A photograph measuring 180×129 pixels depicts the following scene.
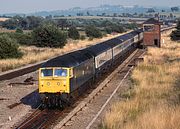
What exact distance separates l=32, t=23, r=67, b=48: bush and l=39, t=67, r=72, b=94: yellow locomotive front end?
49.5 meters

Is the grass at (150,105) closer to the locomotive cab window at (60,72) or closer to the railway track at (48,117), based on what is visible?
the railway track at (48,117)

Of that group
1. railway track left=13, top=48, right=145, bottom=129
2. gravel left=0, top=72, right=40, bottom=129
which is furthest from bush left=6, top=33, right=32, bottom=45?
railway track left=13, top=48, right=145, bottom=129

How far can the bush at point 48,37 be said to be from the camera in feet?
228

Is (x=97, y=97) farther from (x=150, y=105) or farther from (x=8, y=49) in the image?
(x=8, y=49)

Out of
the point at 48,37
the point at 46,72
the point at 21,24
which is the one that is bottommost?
the point at 21,24

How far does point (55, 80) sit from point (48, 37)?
50.8m

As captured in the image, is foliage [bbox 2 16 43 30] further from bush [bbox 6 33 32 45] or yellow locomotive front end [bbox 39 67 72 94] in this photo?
yellow locomotive front end [bbox 39 67 72 94]

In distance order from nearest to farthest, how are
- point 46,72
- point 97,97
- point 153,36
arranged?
1. point 46,72
2. point 97,97
3. point 153,36

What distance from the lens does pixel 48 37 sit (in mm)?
69938

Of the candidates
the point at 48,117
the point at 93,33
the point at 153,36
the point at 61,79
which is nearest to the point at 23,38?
the point at 153,36

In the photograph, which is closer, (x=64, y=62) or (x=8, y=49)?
(x=64, y=62)

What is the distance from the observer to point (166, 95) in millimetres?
22172

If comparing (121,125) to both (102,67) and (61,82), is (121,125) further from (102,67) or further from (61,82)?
(102,67)

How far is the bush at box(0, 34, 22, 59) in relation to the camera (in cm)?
4922
